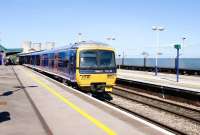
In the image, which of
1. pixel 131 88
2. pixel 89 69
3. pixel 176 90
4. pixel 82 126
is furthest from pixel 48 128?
pixel 131 88

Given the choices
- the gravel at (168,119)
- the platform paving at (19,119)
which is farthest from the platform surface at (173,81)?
the platform paving at (19,119)

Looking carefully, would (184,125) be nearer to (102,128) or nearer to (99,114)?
(99,114)

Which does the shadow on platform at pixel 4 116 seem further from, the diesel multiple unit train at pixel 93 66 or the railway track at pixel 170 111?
the diesel multiple unit train at pixel 93 66

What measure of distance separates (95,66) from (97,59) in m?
0.47

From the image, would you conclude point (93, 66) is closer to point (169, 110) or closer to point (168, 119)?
point (169, 110)

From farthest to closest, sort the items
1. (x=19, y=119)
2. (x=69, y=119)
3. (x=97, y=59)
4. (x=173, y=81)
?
(x=173, y=81) < (x=97, y=59) < (x=69, y=119) < (x=19, y=119)

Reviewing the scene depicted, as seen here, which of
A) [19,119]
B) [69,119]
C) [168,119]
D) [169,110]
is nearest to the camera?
[19,119]

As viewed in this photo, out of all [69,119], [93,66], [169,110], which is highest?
[93,66]

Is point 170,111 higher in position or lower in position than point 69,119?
lower

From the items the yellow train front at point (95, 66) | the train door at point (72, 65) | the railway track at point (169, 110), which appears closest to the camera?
the railway track at point (169, 110)

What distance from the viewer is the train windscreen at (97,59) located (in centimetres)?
2011

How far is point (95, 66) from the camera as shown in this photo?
2019 cm

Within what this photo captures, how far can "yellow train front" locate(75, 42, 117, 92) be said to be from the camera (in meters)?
20.0

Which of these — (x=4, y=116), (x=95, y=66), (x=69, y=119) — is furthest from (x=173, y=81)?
(x=4, y=116)
